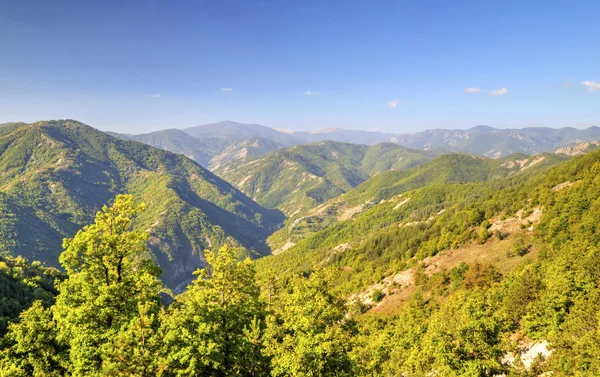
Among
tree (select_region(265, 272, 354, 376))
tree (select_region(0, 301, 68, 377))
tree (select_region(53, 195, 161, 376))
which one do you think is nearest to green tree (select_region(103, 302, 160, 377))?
tree (select_region(53, 195, 161, 376))

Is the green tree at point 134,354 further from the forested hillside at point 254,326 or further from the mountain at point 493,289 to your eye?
the mountain at point 493,289

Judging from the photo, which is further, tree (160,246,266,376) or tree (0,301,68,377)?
tree (0,301,68,377)

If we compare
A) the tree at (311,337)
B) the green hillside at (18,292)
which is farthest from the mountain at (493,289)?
the green hillside at (18,292)

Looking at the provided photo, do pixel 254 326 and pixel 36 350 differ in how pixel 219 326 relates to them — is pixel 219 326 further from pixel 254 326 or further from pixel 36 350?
pixel 36 350

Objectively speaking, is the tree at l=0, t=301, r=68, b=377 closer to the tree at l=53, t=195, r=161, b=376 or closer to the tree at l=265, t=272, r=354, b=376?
the tree at l=53, t=195, r=161, b=376

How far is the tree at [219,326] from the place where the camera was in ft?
79.4

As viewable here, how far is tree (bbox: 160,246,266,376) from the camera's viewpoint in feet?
79.4

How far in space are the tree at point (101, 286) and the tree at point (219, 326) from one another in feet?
10.8

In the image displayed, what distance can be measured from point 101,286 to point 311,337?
1829 cm

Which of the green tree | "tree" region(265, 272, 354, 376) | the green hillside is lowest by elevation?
the green hillside

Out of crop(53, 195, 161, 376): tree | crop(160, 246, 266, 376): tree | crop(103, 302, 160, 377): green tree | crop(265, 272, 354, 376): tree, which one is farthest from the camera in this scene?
crop(265, 272, 354, 376): tree

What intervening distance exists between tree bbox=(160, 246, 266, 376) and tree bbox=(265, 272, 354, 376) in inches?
89.1

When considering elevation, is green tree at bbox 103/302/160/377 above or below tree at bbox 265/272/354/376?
above

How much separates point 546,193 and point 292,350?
12370 cm
